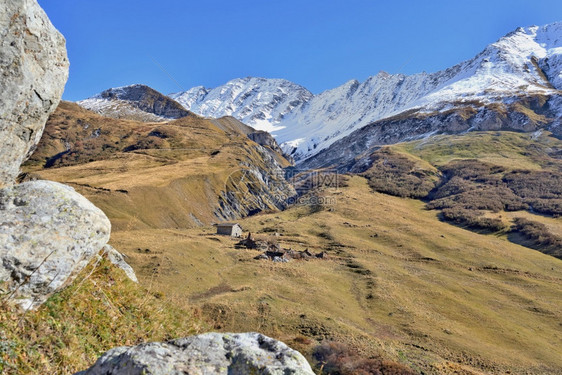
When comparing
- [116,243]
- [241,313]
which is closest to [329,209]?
[116,243]

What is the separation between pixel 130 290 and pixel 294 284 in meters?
37.5

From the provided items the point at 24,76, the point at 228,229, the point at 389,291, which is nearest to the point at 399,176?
the point at 228,229

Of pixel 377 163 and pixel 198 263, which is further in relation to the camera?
pixel 377 163

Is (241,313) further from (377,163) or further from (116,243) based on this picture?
(377,163)

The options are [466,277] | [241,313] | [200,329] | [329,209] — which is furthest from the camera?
[329,209]

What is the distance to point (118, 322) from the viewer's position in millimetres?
7879

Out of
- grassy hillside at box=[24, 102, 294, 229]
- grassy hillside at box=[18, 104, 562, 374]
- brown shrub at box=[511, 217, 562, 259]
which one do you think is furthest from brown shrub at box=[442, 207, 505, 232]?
grassy hillside at box=[24, 102, 294, 229]

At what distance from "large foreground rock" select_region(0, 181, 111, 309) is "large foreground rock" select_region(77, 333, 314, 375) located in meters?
2.87

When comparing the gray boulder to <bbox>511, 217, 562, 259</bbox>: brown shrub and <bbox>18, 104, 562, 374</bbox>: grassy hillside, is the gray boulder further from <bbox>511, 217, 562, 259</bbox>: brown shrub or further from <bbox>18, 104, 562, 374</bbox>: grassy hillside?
<bbox>511, 217, 562, 259</bbox>: brown shrub

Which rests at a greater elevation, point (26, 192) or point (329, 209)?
point (26, 192)

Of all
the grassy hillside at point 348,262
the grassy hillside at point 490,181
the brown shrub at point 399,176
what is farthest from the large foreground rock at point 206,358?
the brown shrub at point 399,176

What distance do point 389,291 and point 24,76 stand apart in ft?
157

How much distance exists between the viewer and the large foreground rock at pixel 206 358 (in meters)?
4.14

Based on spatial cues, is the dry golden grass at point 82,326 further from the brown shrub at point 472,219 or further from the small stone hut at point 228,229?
the brown shrub at point 472,219
